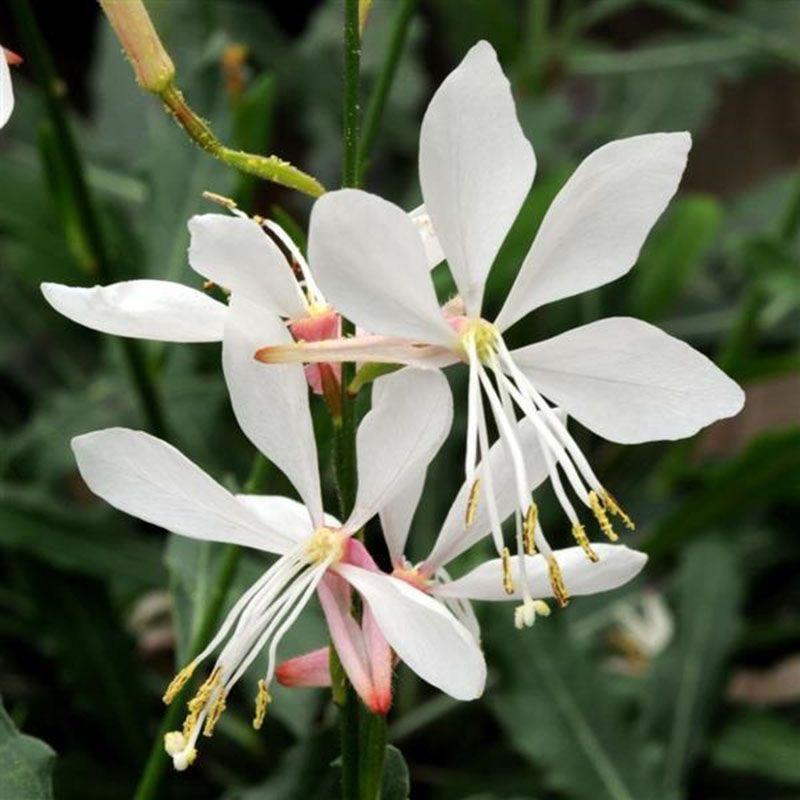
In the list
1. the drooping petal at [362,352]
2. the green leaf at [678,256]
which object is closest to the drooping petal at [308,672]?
the drooping petal at [362,352]

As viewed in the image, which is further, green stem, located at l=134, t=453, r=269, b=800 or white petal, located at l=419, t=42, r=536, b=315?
green stem, located at l=134, t=453, r=269, b=800

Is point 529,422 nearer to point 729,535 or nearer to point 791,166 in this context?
point 729,535

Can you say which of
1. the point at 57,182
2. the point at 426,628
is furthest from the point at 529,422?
the point at 57,182

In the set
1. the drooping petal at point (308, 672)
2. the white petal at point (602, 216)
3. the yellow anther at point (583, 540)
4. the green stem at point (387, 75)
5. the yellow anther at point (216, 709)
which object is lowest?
the yellow anther at point (216, 709)

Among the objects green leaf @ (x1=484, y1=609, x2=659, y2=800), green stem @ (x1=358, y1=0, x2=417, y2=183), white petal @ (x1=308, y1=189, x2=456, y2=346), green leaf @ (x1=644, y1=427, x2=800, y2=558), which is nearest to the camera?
white petal @ (x1=308, y1=189, x2=456, y2=346)

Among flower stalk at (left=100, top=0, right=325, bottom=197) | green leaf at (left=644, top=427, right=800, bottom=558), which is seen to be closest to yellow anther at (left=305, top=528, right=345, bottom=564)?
flower stalk at (left=100, top=0, right=325, bottom=197)

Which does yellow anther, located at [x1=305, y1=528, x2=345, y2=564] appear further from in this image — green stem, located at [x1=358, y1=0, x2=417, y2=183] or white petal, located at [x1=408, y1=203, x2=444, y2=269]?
green stem, located at [x1=358, y1=0, x2=417, y2=183]

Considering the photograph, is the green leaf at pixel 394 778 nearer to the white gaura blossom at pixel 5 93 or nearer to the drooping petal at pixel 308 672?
the drooping petal at pixel 308 672
